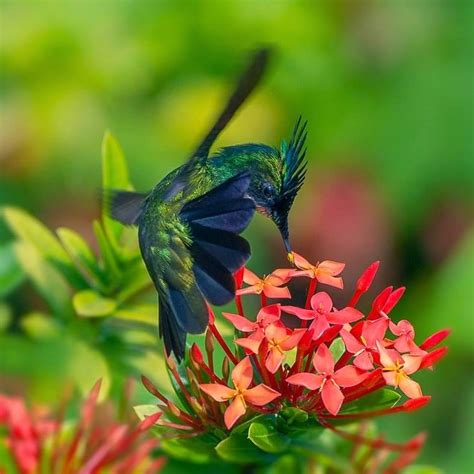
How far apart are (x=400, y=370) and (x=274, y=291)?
0.38 feet

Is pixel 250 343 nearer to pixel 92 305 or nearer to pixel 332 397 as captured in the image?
pixel 332 397

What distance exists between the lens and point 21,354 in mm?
1219

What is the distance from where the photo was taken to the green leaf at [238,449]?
2.47 feet

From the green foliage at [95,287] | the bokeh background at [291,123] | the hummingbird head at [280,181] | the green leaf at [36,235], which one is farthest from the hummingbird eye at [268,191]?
the bokeh background at [291,123]

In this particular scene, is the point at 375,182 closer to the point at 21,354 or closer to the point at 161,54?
Answer: the point at 161,54

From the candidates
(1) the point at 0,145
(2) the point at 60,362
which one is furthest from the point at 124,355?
(1) the point at 0,145

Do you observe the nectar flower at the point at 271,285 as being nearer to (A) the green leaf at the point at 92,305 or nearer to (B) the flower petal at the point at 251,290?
(B) the flower petal at the point at 251,290

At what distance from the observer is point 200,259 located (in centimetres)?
74

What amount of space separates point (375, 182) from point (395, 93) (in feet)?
0.84

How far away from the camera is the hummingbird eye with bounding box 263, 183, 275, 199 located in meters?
0.79

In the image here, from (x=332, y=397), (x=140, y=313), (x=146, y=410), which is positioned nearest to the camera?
(x=332, y=397)

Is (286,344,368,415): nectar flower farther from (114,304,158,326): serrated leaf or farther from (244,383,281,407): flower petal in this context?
(114,304,158,326): serrated leaf

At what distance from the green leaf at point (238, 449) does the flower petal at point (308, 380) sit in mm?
83

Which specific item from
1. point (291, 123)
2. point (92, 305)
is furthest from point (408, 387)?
point (291, 123)
